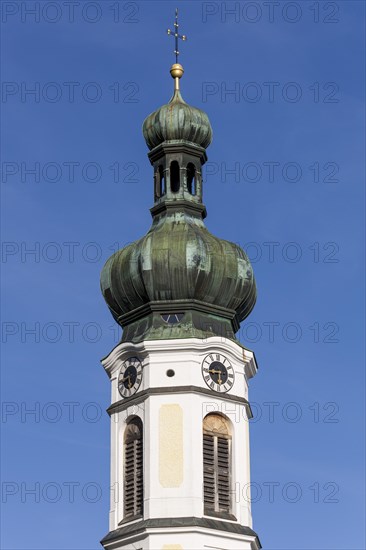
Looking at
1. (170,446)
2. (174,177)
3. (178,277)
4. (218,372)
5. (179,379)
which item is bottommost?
(170,446)

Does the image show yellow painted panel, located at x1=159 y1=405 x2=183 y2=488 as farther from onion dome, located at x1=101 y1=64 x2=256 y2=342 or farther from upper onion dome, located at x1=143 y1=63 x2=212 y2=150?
upper onion dome, located at x1=143 y1=63 x2=212 y2=150

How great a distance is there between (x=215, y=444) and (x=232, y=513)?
1993 mm

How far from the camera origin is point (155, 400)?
60.0 meters

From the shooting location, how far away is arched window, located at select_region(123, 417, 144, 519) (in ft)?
195

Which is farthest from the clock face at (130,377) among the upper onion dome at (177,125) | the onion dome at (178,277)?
the upper onion dome at (177,125)

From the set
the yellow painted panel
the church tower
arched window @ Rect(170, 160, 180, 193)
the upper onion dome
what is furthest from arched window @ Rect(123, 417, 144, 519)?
the upper onion dome

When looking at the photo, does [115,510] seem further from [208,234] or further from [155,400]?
[208,234]

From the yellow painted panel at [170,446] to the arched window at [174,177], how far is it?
25.1 ft

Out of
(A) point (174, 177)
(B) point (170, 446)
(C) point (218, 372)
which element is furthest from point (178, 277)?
(B) point (170, 446)

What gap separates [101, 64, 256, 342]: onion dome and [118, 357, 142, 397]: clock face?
687 millimetres

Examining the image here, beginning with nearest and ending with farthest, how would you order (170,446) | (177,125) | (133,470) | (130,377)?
(170,446)
(133,470)
(130,377)
(177,125)

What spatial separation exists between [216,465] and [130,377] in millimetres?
3653

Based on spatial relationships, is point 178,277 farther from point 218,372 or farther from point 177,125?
point 177,125

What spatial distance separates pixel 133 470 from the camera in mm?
59969
